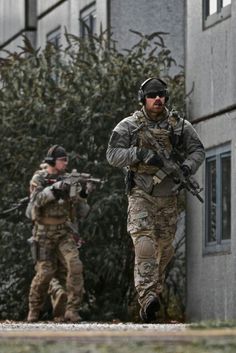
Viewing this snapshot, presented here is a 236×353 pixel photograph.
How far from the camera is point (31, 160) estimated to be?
2266cm


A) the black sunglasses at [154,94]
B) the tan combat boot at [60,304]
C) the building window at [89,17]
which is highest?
the building window at [89,17]

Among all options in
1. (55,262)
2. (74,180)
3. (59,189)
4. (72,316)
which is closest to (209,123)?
(74,180)

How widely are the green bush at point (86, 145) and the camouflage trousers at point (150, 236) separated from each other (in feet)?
21.4

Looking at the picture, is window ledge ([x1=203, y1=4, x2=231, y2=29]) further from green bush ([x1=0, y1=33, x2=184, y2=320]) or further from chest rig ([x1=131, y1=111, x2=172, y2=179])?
chest rig ([x1=131, y1=111, x2=172, y2=179])

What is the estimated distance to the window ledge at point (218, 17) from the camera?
20.6 m

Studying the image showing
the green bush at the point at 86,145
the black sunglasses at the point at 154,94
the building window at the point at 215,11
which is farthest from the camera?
the green bush at the point at 86,145

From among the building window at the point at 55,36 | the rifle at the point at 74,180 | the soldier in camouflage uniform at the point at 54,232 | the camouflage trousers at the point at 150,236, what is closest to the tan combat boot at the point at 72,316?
the soldier in camouflage uniform at the point at 54,232

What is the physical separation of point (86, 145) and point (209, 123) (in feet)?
7.14

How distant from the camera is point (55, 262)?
813 inches

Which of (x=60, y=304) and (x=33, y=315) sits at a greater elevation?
(x=60, y=304)

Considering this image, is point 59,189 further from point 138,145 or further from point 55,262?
point 138,145

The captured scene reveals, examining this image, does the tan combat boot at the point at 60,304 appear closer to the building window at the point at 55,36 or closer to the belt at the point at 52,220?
the belt at the point at 52,220

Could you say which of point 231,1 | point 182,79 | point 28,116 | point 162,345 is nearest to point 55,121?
point 28,116

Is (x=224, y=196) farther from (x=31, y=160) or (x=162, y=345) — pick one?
(x=162, y=345)
